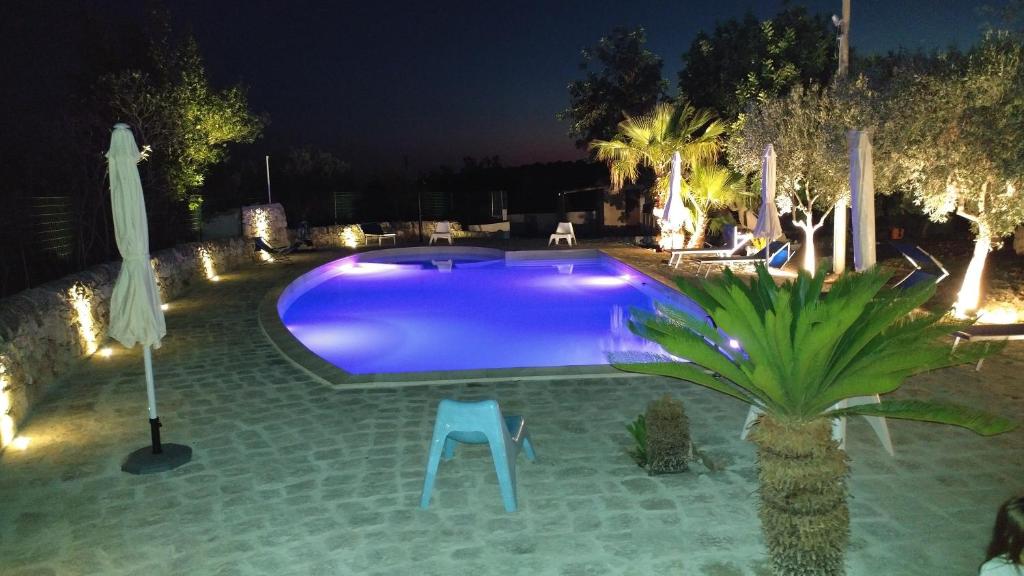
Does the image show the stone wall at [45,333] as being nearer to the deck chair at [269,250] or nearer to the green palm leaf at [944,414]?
the green palm leaf at [944,414]

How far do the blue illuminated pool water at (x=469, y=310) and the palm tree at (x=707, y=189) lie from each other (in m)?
2.55

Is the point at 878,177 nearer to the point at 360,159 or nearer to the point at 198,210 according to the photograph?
the point at 198,210

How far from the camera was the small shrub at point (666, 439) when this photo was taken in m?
4.44

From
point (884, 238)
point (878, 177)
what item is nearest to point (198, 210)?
point (878, 177)

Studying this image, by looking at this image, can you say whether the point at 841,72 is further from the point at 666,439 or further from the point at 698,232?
the point at 666,439

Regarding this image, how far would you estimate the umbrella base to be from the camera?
4660 millimetres

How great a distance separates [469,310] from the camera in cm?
1337

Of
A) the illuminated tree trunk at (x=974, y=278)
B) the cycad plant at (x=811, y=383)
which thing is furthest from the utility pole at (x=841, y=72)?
the cycad plant at (x=811, y=383)

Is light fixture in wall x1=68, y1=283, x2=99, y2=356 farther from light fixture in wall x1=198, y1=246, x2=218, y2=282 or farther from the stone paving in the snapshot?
light fixture in wall x1=198, y1=246, x2=218, y2=282

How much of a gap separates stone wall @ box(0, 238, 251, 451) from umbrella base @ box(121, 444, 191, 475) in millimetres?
1160

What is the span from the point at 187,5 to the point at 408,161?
10485 millimetres

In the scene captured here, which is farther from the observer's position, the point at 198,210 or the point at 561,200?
the point at 561,200

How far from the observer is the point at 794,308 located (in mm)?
3576

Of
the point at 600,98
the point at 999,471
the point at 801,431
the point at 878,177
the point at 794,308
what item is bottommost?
the point at 999,471
